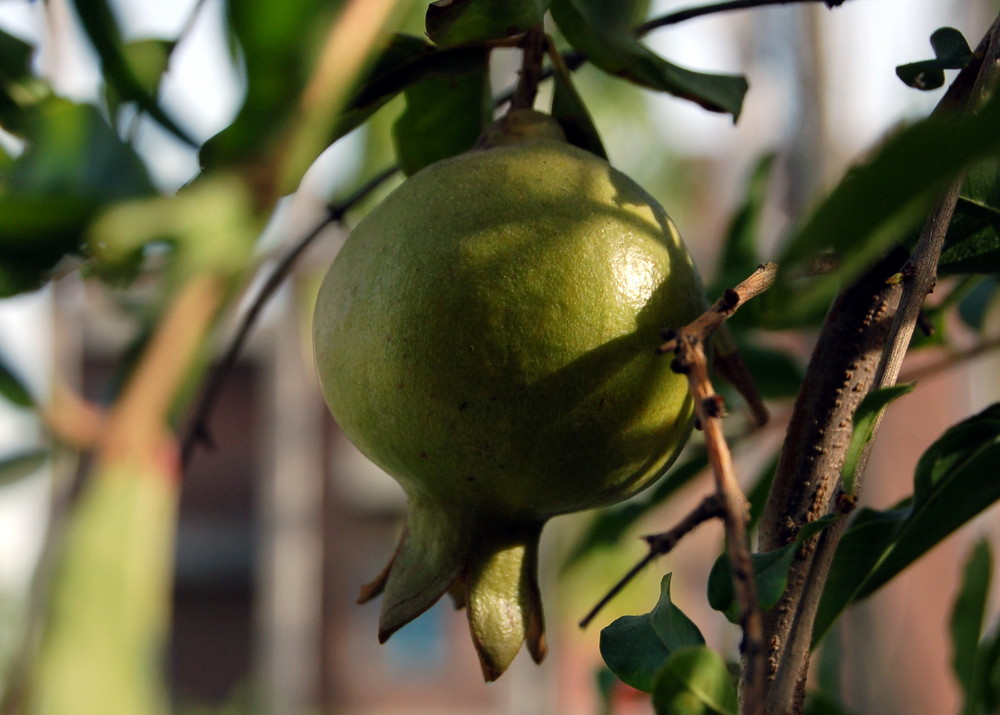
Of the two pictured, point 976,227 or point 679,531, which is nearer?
point 679,531

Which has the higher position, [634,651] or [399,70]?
[399,70]

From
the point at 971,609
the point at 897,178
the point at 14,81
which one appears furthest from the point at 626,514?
the point at 897,178

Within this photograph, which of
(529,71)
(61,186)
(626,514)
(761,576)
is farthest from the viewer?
(626,514)

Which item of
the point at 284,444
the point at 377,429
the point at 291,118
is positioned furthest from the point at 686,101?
the point at 284,444

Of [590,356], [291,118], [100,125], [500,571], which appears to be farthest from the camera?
[500,571]

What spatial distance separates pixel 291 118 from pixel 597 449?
301mm

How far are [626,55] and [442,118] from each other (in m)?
0.19

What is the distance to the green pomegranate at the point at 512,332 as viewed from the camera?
0.53m

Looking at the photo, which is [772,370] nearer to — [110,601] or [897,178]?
[897,178]

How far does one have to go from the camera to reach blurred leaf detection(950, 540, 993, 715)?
833mm

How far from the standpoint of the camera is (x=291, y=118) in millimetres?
295

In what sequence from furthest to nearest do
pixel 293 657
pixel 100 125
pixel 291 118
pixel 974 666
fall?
pixel 293 657 → pixel 974 666 → pixel 100 125 → pixel 291 118

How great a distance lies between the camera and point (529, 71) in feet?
2.28

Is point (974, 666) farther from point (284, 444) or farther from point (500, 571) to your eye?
point (284, 444)
